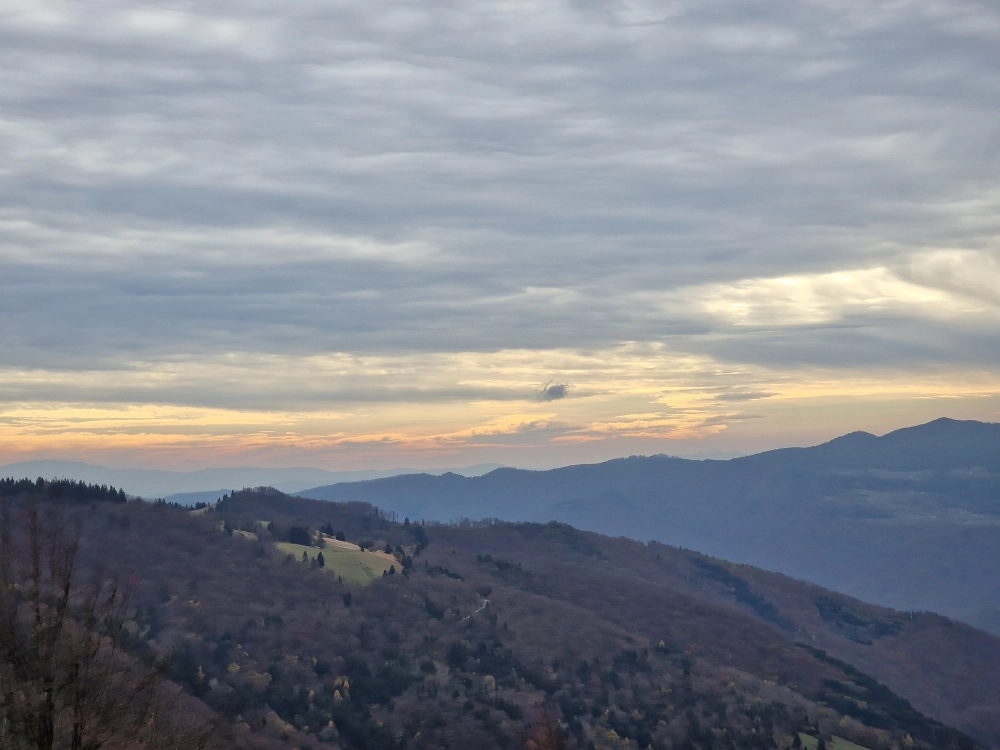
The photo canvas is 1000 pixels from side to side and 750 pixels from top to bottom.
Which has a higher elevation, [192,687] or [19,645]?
[19,645]

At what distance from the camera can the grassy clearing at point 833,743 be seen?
15725 centimetres

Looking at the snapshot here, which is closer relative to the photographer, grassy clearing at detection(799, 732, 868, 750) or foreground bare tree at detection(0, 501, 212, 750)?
foreground bare tree at detection(0, 501, 212, 750)

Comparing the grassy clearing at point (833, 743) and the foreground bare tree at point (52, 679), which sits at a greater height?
the foreground bare tree at point (52, 679)

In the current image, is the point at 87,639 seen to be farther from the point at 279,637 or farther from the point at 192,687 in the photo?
the point at 279,637

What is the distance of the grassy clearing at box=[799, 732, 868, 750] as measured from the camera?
157250 millimetres

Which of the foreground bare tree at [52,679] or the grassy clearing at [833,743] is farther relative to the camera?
the grassy clearing at [833,743]

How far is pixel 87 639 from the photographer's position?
25688 mm

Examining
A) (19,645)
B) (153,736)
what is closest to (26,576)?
(19,645)

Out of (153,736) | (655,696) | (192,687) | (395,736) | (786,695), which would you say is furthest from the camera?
(786,695)

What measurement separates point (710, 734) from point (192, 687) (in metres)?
84.3

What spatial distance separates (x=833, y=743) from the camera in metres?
165

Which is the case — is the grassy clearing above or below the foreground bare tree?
below

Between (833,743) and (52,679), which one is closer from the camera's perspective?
(52,679)

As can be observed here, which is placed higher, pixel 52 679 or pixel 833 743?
pixel 52 679
